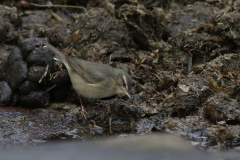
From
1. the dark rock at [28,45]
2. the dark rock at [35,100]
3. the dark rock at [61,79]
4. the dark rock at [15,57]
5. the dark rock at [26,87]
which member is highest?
the dark rock at [28,45]

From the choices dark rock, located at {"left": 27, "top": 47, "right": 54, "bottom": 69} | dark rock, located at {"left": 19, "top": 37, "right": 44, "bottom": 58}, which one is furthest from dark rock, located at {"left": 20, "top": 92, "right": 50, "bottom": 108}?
dark rock, located at {"left": 19, "top": 37, "right": 44, "bottom": 58}

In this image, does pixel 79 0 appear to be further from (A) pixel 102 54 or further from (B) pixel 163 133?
(B) pixel 163 133

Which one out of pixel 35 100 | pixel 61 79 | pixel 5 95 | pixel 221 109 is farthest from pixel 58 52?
pixel 221 109

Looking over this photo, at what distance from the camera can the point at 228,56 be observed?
250 inches

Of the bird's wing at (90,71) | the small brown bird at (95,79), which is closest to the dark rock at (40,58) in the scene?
the small brown bird at (95,79)

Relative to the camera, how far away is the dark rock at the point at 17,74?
5.96 meters

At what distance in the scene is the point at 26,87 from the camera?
5.92 meters

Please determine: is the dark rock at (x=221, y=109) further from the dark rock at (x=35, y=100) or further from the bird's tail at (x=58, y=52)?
the dark rock at (x=35, y=100)

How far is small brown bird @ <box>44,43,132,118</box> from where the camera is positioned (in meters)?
5.74

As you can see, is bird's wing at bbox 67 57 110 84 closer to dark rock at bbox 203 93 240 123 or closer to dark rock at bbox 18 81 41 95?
dark rock at bbox 18 81 41 95

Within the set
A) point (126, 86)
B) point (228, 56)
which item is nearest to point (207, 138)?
point (126, 86)

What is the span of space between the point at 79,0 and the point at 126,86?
4707 mm

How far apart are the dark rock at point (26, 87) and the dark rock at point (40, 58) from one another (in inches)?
14.8

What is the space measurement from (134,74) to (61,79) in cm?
152
